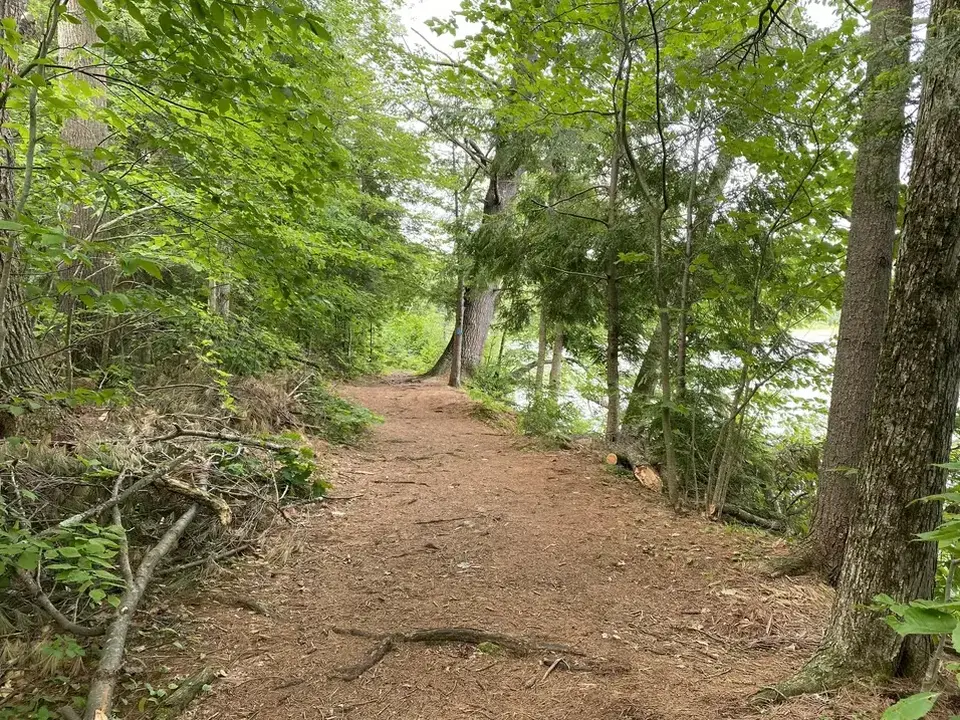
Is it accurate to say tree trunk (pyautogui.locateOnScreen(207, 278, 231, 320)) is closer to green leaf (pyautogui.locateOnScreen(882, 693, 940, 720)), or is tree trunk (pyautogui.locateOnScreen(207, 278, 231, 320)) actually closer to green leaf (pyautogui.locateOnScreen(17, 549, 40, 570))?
green leaf (pyautogui.locateOnScreen(17, 549, 40, 570))

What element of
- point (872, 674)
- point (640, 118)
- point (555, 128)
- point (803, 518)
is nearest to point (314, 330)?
point (555, 128)

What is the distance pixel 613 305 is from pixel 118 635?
6.09 m

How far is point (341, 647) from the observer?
3.21 metres

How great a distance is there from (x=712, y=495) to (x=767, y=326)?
182cm

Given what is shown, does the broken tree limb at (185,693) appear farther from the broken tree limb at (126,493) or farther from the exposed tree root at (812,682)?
the exposed tree root at (812,682)

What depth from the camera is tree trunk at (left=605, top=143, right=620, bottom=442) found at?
22.0 ft

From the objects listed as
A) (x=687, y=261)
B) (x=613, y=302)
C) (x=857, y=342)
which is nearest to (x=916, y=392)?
(x=857, y=342)

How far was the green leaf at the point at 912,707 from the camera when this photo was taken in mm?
1369

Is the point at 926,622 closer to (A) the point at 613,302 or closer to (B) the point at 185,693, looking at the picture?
(B) the point at 185,693

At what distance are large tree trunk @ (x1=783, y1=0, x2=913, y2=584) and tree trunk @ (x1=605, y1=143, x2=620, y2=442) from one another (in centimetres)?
280

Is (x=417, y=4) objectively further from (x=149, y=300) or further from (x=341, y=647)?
(x=341, y=647)

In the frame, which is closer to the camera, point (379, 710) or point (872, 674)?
point (872, 674)

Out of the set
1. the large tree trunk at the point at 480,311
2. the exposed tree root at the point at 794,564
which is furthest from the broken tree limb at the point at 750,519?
the large tree trunk at the point at 480,311

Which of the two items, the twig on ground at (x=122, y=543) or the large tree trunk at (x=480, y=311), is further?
the large tree trunk at (x=480, y=311)
